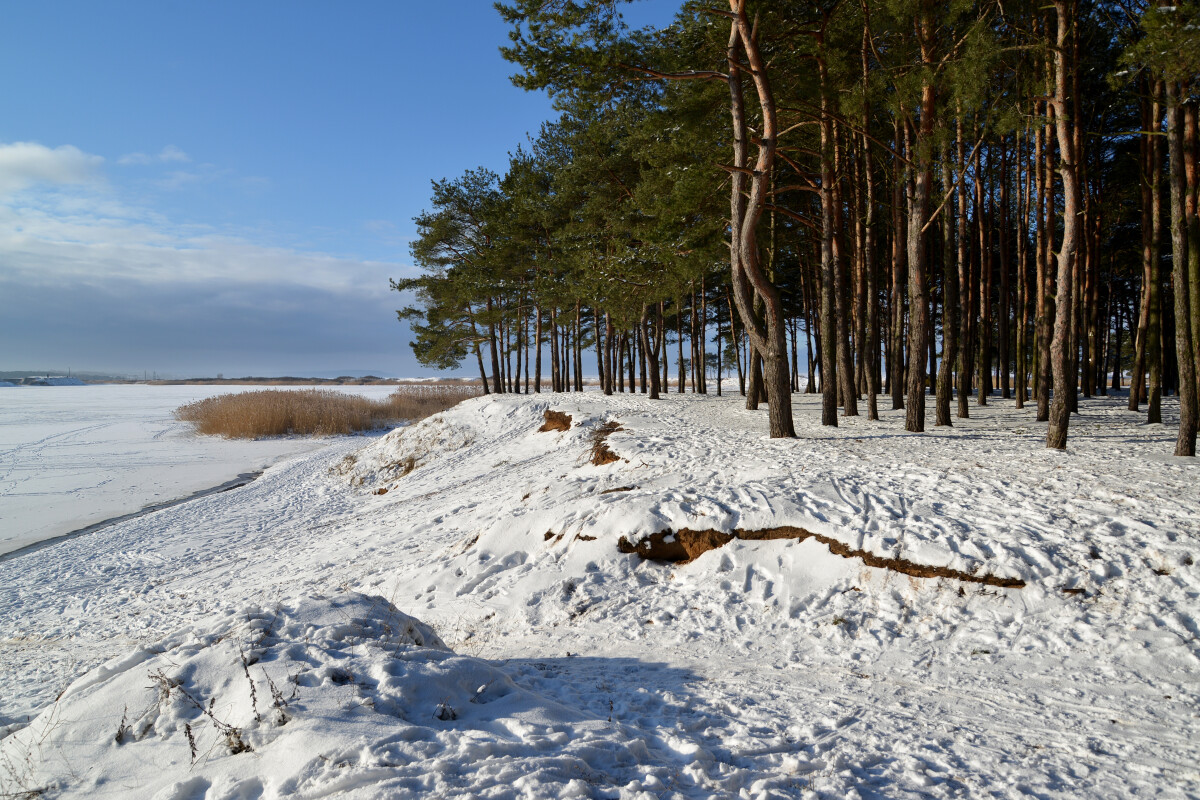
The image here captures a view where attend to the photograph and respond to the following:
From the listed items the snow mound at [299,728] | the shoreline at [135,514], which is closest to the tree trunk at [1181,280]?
the snow mound at [299,728]

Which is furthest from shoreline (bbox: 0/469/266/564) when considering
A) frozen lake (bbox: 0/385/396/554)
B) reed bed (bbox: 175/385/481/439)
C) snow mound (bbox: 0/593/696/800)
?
snow mound (bbox: 0/593/696/800)

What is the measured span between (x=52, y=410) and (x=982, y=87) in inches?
2411

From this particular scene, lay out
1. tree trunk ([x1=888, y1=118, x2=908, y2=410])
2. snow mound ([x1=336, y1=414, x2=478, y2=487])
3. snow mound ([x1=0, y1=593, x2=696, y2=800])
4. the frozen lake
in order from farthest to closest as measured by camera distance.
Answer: snow mound ([x1=336, y1=414, x2=478, y2=487]) → the frozen lake → tree trunk ([x1=888, y1=118, x2=908, y2=410]) → snow mound ([x1=0, y1=593, x2=696, y2=800])

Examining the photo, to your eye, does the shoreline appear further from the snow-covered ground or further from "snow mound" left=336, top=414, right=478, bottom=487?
"snow mound" left=336, top=414, right=478, bottom=487

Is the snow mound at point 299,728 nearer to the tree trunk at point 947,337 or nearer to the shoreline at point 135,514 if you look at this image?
the tree trunk at point 947,337

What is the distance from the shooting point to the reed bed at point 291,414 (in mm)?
28984

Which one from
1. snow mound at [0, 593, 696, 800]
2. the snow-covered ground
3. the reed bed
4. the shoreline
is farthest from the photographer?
the reed bed

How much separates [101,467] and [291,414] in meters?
9.61

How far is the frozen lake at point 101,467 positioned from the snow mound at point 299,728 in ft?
40.1

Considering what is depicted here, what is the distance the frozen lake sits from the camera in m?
14.3

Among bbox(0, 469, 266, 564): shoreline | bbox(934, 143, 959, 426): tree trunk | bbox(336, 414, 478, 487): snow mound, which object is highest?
bbox(934, 143, 959, 426): tree trunk

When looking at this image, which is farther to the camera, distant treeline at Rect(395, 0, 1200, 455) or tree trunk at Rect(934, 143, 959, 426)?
tree trunk at Rect(934, 143, 959, 426)

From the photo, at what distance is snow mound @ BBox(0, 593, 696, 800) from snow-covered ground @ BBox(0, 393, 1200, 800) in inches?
0.6

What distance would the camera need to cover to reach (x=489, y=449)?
17594 mm
